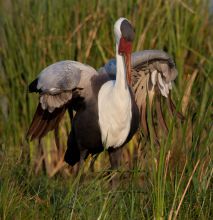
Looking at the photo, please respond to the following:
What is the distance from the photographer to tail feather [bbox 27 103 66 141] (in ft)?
21.8

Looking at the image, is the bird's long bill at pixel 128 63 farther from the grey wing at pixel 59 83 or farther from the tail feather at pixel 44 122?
the tail feather at pixel 44 122

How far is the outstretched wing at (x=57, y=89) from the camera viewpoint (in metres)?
6.14

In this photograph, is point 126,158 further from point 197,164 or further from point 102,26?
point 197,164

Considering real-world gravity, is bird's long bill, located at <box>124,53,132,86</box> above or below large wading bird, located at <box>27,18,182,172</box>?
above

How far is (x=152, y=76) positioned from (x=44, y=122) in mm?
1008

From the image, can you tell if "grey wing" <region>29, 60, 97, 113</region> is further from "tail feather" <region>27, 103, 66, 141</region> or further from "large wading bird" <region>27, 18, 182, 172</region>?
"tail feather" <region>27, 103, 66, 141</region>

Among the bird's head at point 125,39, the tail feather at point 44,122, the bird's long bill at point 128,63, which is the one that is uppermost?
the bird's head at point 125,39

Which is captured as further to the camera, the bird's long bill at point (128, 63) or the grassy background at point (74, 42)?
the grassy background at point (74, 42)

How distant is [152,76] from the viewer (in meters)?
6.84

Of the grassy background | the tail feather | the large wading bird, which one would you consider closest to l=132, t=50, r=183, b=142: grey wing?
the large wading bird

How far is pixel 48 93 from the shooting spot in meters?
6.18

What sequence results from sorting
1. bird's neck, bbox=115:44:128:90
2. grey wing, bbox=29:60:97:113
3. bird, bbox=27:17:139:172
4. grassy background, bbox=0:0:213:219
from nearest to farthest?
grey wing, bbox=29:60:97:113 → bird, bbox=27:17:139:172 → bird's neck, bbox=115:44:128:90 → grassy background, bbox=0:0:213:219

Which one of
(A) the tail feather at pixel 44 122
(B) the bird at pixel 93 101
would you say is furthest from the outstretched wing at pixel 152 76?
(A) the tail feather at pixel 44 122

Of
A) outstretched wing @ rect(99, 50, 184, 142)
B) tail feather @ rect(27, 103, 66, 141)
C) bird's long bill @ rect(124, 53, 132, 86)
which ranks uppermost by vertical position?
bird's long bill @ rect(124, 53, 132, 86)
